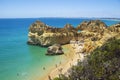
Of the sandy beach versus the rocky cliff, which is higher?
the rocky cliff

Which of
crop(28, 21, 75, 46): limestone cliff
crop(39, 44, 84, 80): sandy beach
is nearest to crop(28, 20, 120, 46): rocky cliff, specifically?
crop(28, 21, 75, 46): limestone cliff

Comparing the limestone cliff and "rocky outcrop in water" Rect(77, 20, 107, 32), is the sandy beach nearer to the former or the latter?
the limestone cliff

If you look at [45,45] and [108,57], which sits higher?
[108,57]

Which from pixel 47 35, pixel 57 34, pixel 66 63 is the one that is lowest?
pixel 66 63

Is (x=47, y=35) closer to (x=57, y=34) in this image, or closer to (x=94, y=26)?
(x=57, y=34)

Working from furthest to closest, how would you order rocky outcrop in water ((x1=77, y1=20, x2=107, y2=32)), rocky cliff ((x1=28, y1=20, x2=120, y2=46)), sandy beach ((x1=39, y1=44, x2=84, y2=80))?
rocky outcrop in water ((x1=77, y1=20, x2=107, y2=32)), rocky cliff ((x1=28, y1=20, x2=120, y2=46)), sandy beach ((x1=39, y1=44, x2=84, y2=80))

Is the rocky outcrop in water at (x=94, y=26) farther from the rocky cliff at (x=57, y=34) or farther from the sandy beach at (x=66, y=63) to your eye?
the sandy beach at (x=66, y=63)

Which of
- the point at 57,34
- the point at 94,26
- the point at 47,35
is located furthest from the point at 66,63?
the point at 94,26

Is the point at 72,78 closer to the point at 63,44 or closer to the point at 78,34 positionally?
the point at 63,44

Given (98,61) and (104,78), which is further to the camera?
(98,61)

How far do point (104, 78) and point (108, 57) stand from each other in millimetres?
3194

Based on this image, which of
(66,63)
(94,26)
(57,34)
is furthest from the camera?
(94,26)

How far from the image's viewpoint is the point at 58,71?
113ft

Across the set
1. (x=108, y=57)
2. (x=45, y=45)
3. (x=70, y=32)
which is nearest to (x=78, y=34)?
(x=70, y=32)
